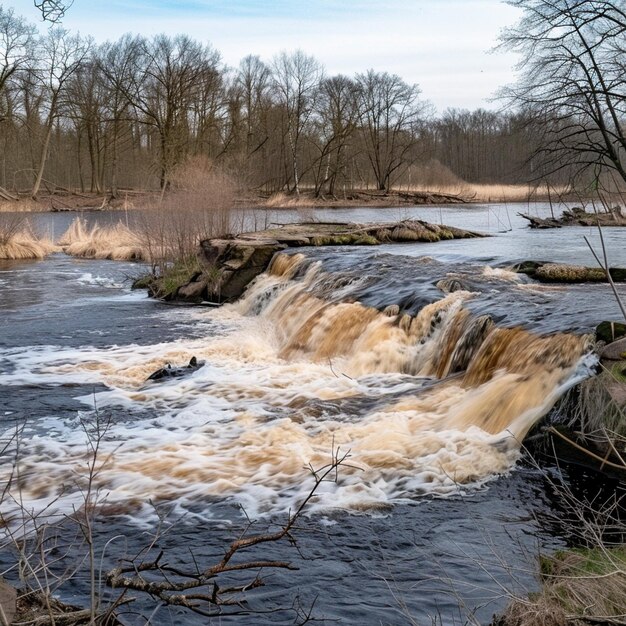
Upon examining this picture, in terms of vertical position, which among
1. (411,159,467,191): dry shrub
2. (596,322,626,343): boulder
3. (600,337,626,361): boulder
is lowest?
(600,337,626,361): boulder

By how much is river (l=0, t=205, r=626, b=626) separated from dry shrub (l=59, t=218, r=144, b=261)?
9.62 m

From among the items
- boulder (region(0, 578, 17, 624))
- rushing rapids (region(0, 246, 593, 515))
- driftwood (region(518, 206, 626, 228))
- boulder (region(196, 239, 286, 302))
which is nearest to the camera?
boulder (region(0, 578, 17, 624))

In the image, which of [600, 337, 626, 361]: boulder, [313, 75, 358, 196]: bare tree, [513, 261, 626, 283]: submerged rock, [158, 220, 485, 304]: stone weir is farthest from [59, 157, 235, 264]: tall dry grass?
[313, 75, 358, 196]: bare tree

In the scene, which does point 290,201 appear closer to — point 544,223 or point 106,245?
point 106,245

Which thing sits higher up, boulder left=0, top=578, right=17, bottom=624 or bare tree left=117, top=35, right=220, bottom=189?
bare tree left=117, top=35, right=220, bottom=189

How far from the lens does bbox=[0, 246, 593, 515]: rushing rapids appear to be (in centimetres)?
530

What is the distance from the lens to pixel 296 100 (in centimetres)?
5250

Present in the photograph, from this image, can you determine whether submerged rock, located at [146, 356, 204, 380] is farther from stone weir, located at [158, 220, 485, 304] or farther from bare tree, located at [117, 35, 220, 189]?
bare tree, located at [117, 35, 220, 189]

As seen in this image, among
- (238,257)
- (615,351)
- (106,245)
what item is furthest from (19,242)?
(615,351)

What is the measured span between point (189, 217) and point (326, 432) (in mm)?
11139

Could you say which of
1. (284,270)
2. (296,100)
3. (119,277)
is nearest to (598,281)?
(284,270)

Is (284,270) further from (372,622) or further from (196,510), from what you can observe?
(372,622)

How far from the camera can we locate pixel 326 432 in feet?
21.3

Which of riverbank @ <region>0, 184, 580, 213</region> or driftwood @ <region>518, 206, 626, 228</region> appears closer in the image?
driftwood @ <region>518, 206, 626, 228</region>
